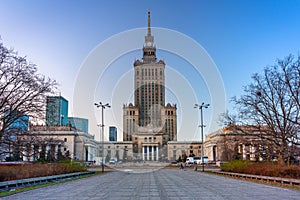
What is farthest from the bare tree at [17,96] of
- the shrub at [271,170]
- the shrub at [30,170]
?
the shrub at [271,170]

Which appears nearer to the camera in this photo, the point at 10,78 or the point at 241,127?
the point at 10,78

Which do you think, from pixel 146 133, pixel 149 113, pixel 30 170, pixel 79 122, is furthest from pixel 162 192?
pixel 146 133

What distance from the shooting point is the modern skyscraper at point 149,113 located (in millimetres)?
93375

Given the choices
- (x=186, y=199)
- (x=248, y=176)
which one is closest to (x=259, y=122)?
(x=248, y=176)

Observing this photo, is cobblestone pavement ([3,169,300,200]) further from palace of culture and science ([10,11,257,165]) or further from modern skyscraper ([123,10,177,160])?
palace of culture and science ([10,11,257,165])

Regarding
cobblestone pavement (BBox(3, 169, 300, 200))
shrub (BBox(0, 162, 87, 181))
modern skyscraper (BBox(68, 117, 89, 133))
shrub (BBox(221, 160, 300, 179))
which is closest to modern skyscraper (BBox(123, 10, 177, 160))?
modern skyscraper (BBox(68, 117, 89, 133))

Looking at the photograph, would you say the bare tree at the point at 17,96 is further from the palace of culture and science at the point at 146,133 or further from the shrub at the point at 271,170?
the palace of culture and science at the point at 146,133

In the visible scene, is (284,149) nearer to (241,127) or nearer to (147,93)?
(241,127)

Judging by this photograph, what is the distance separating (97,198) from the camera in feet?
45.9

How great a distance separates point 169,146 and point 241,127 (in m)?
114

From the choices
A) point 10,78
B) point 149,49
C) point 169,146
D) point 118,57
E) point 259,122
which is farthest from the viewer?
point 149,49

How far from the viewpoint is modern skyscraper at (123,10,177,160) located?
93.4 meters

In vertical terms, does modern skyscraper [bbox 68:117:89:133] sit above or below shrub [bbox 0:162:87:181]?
above

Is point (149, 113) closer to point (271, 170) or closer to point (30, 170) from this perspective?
point (271, 170)
